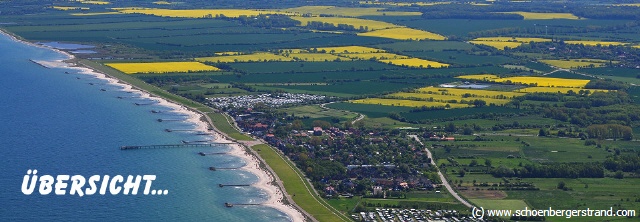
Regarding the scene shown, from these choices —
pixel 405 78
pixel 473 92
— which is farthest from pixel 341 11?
pixel 473 92

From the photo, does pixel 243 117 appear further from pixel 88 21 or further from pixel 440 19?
Answer: pixel 440 19

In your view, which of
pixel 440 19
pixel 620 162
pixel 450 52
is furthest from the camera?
pixel 440 19

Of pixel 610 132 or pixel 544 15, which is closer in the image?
pixel 610 132

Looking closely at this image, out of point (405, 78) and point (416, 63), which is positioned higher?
point (405, 78)

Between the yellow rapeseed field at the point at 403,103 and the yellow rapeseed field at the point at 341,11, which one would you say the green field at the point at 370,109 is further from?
the yellow rapeseed field at the point at 341,11

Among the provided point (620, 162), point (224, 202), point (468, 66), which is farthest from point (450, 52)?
point (224, 202)

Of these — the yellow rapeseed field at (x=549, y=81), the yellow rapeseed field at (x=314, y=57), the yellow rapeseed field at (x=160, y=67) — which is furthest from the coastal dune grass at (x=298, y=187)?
the yellow rapeseed field at (x=314, y=57)

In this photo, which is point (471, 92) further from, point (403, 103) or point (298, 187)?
point (298, 187)
